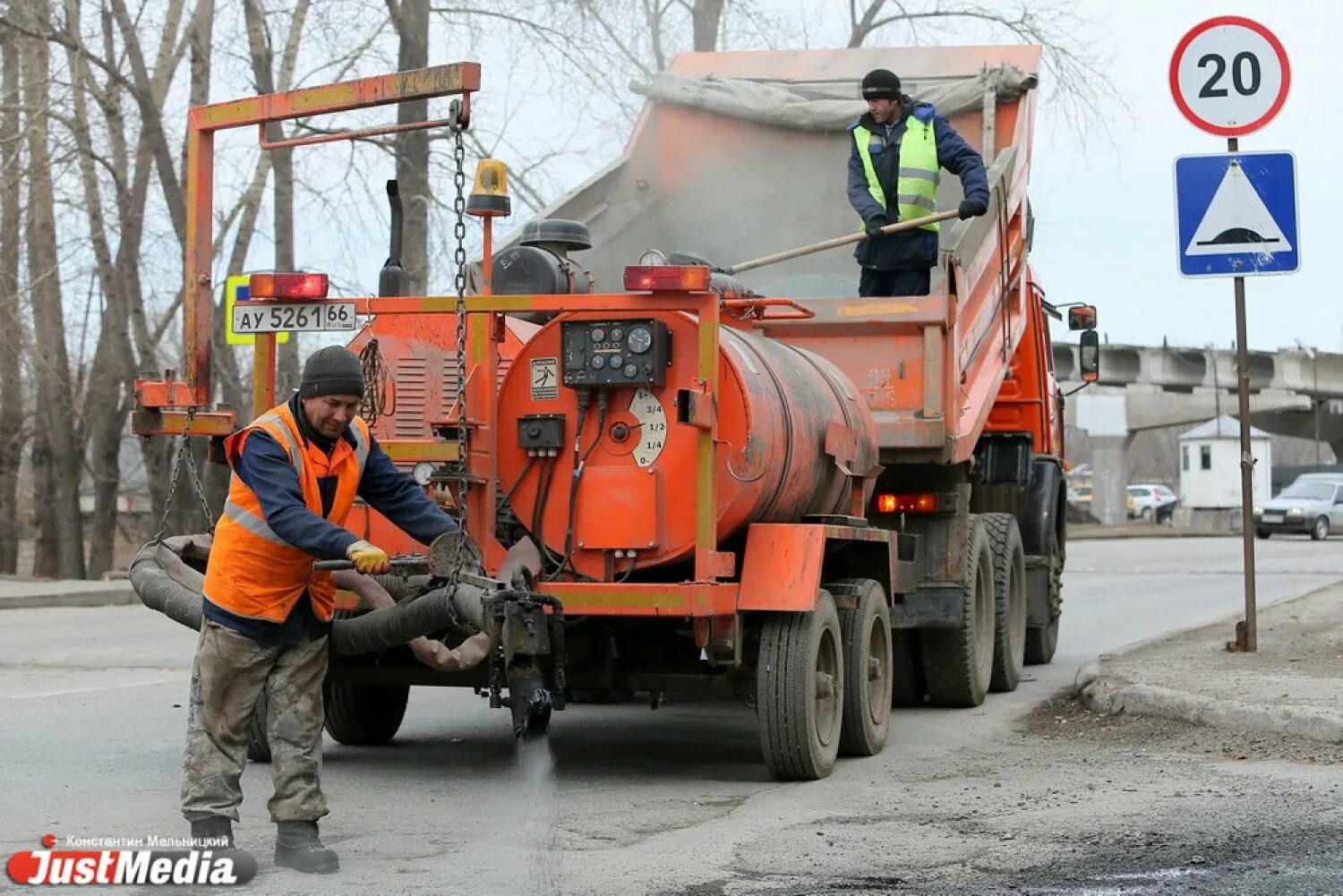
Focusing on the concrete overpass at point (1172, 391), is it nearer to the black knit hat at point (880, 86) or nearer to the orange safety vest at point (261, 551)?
the black knit hat at point (880, 86)

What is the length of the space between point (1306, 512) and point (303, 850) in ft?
126

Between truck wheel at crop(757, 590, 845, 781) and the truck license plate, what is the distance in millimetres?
2157

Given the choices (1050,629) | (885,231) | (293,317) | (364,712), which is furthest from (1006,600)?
(293,317)

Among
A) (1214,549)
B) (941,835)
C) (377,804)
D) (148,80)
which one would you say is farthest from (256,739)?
(1214,549)

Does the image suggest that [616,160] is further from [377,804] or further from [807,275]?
[377,804]

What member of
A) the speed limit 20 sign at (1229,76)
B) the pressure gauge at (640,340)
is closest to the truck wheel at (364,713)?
the pressure gauge at (640,340)

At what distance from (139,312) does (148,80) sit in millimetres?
2908

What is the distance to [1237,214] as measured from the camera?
420 inches

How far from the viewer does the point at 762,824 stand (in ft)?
21.5

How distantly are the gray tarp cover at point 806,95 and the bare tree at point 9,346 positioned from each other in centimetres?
1473

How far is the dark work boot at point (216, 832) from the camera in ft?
18.7

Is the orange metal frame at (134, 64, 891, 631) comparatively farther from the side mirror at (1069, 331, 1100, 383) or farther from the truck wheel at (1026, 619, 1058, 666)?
the side mirror at (1069, 331, 1100, 383)

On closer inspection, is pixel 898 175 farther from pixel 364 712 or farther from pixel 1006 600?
pixel 364 712

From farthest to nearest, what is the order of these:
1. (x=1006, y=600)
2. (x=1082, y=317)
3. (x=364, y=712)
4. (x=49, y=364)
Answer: (x=49, y=364) < (x=1082, y=317) < (x=1006, y=600) < (x=364, y=712)
